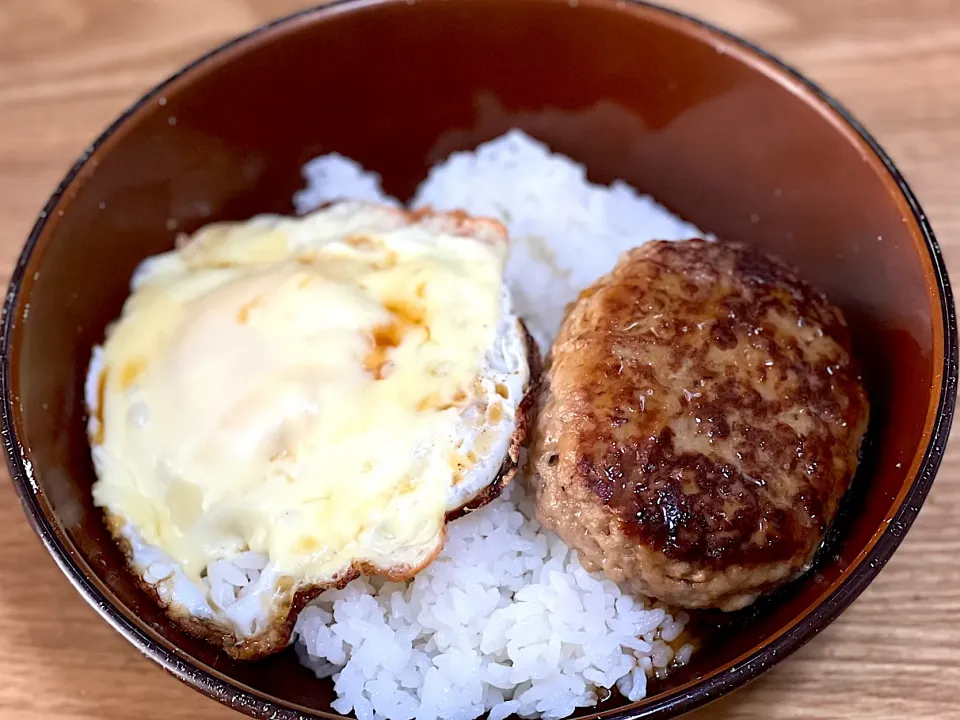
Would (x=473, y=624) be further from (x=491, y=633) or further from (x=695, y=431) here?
(x=695, y=431)

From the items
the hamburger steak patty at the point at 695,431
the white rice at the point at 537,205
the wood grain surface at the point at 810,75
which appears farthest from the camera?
the white rice at the point at 537,205

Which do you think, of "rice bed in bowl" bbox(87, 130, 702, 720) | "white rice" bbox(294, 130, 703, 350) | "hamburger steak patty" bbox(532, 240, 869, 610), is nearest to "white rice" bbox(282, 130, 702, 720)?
"rice bed in bowl" bbox(87, 130, 702, 720)

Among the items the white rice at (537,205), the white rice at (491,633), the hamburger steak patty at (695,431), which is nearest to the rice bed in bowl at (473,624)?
the white rice at (491,633)

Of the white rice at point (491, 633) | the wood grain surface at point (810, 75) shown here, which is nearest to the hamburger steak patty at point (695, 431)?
the white rice at point (491, 633)

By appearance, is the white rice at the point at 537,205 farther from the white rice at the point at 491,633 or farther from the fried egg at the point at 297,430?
the white rice at the point at 491,633

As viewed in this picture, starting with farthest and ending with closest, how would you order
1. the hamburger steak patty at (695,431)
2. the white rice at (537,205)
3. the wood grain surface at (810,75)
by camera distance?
the white rice at (537,205), the wood grain surface at (810,75), the hamburger steak patty at (695,431)

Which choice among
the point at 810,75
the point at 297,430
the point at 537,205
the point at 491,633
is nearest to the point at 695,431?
the point at 491,633

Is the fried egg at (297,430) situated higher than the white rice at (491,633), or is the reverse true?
the fried egg at (297,430)

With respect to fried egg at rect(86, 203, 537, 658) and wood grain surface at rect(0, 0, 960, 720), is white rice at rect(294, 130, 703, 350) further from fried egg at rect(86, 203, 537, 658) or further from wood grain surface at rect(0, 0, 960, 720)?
wood grain surface at rect(0, 0, 960, 720)

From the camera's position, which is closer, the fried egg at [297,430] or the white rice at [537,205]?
the fried egg at [297,430]
